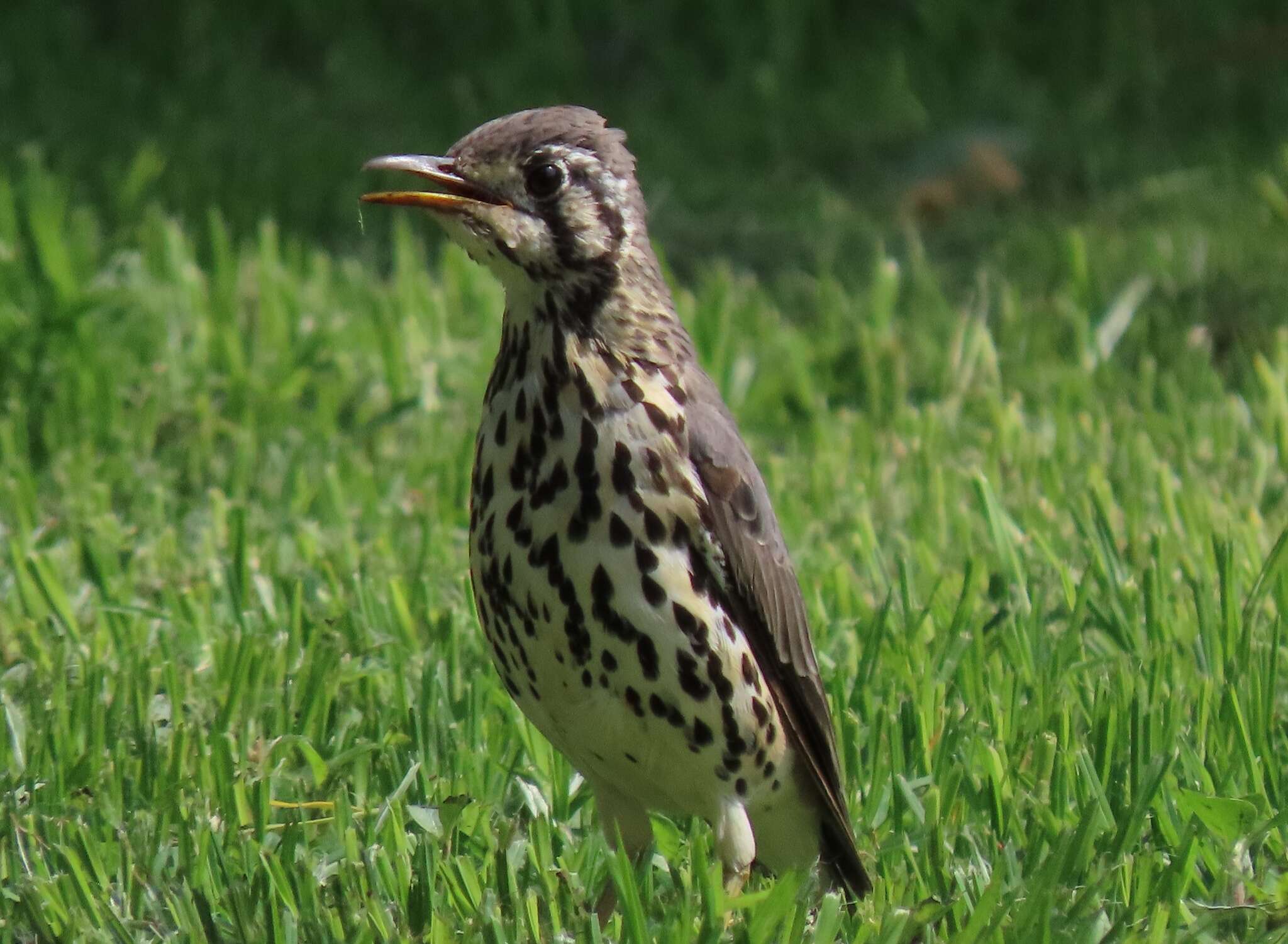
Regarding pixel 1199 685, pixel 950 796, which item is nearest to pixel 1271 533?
pixel 1199 685

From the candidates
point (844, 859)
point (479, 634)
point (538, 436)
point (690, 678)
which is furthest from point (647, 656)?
point (479, 634)

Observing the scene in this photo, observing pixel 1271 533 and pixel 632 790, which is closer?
pixel 632 790

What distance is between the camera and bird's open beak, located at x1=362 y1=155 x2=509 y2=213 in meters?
3.49

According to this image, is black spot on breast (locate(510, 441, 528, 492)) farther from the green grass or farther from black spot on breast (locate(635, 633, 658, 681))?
the green grass

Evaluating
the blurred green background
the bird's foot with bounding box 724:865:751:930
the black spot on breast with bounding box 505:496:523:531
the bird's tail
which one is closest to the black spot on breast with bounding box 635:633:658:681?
the black spot on breast with bounding box 505:496:523:531

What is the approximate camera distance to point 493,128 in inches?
143

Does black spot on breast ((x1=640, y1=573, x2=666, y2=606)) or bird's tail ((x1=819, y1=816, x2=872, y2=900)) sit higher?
black spot on breast ((x1=640, y1=573, x2=666, y2=606))

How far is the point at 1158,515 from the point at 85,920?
3.13 m

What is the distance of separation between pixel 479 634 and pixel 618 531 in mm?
1290

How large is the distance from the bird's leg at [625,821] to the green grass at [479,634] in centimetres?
6

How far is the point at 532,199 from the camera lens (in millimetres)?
3586

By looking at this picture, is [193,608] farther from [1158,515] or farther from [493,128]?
[1158,515]

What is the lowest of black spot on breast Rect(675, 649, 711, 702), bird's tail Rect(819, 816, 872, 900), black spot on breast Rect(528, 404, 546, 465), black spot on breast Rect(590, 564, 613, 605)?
bird's tail Rect(819, 816, 872, 900)

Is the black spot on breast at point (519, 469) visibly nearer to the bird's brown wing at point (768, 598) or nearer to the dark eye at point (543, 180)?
the bird's brown wing at point (768, 598)
